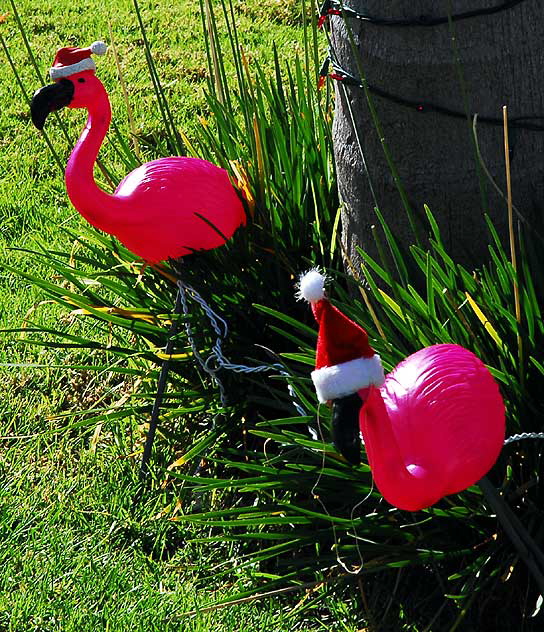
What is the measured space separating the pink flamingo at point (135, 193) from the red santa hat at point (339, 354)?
3.30ft

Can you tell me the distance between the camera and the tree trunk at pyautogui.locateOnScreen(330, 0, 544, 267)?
2.13m

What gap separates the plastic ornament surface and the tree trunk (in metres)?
0.48

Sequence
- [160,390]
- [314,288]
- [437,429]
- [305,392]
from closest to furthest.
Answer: [314,288] < [437,429] < [305,392] < [160,390]

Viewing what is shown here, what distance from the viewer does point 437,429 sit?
5.80 ft

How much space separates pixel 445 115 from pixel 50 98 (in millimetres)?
989

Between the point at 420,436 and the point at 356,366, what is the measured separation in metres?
0.37

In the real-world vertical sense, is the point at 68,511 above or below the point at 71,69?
below

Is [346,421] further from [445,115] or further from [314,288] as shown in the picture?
[445,115]

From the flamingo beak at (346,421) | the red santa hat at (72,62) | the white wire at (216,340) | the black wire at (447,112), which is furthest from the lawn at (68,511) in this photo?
the black wire at (447,112)

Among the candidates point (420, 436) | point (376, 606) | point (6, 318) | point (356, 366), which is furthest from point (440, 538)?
point (6, 318)

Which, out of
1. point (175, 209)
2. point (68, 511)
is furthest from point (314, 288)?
point (68, 511)

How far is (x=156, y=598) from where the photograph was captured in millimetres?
2316

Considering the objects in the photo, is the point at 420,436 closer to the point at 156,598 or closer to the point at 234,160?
the point at 156,598

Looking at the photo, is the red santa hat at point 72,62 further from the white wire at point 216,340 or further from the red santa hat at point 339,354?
the red santa hat at point 339,354
